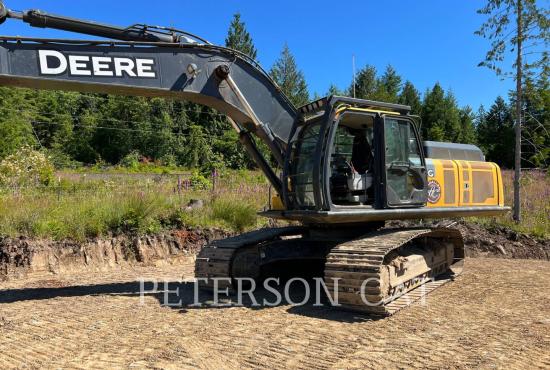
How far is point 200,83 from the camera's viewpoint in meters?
5.77

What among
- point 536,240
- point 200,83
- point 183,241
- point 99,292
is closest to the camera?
point 200,83

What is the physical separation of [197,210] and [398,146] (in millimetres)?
5446

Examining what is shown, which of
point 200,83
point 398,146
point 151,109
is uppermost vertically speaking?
point 151,109

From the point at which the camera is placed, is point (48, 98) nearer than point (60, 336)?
No

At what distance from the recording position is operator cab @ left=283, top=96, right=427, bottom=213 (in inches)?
222

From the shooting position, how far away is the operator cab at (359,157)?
18.5 ft

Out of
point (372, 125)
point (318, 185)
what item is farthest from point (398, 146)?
point (318, 185)

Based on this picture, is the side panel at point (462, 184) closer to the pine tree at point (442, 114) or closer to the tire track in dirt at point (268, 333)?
the tire track in dirt at point (268, 333)

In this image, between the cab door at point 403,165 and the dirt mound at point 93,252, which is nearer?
the cab door at point 403,165

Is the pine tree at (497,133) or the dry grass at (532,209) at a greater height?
the pine tree at (497,133)

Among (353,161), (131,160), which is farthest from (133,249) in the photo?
(131,160)

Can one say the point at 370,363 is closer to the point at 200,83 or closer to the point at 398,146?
the point at 398,146

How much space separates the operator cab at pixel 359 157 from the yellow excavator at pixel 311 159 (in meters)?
0.01

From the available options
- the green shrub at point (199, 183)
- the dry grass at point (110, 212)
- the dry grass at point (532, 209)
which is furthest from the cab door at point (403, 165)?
the green shrub at point (199, 183)
